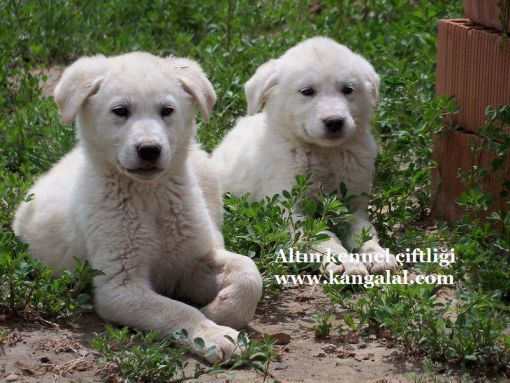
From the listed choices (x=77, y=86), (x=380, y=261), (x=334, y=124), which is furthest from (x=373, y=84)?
(x=77, y=86)

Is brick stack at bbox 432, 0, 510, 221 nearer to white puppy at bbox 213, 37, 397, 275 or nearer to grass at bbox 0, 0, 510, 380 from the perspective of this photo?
grass at bbox 0, 0, 510, 380

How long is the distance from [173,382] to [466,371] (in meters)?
1.32

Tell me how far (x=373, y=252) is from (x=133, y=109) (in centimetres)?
172

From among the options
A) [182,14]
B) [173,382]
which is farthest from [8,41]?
[173,382]

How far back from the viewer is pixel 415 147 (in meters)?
7.08

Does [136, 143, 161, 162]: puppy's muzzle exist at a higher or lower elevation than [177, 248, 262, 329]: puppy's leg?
higher

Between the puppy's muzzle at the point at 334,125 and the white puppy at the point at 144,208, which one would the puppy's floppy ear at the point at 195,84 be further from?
the puppy's muzzle at the point at 334,125

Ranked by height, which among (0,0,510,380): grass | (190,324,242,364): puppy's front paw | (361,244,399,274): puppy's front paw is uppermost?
(0,0,510,380): grass

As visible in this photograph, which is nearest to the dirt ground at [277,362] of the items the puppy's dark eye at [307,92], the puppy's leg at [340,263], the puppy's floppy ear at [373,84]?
the puppy's leg at [340,263]

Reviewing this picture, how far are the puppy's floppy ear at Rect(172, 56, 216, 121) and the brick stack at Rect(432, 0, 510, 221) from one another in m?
1.75

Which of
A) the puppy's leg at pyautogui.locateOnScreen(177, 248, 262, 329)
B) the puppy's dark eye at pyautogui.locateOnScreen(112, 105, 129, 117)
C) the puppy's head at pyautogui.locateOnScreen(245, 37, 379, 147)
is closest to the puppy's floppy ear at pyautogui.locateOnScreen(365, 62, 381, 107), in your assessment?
the puppy's head at pyautogui.locateOnScreen(245, 37, 379, 147)

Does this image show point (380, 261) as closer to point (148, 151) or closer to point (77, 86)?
point (148, 151)

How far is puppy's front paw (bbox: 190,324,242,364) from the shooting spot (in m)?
4.67

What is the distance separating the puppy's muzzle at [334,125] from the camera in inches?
252
